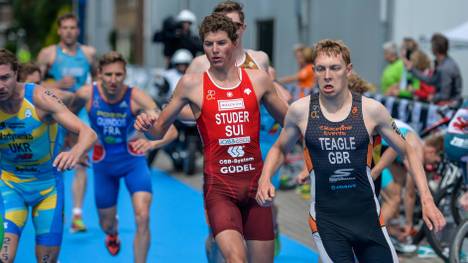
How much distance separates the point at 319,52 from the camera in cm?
594

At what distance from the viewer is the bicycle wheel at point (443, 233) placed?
8.81 meters

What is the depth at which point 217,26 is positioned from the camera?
6320 mm

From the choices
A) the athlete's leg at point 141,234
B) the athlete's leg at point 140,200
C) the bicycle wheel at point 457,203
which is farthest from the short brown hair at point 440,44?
the athlete's leg at point 141,234

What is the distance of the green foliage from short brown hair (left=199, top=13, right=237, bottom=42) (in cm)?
5530

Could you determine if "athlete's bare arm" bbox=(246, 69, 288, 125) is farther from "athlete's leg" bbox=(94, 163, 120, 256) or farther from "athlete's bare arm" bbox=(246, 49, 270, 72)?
"athlete's leg" bbox=(94, 163, 120, 256)

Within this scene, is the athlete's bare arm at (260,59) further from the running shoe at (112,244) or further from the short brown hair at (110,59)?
the running shoe at (112,244)

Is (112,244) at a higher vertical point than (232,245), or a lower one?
lower

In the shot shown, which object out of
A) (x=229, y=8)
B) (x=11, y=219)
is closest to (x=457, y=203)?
(x=229, y=8)

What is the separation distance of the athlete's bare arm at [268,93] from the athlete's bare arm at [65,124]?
44.7 inches

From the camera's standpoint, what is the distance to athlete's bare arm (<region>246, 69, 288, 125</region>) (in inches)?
255

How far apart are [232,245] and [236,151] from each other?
0.66m

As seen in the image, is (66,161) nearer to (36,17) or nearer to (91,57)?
(91,57)

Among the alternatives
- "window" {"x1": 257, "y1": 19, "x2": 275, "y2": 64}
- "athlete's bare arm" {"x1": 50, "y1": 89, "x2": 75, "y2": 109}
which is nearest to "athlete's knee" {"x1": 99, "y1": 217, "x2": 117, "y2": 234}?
"athlete's bare arm" {"x1": 50, "y1": 89, "x2": 75, "y2": 109}

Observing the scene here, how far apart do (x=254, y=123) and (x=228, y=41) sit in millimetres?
569
